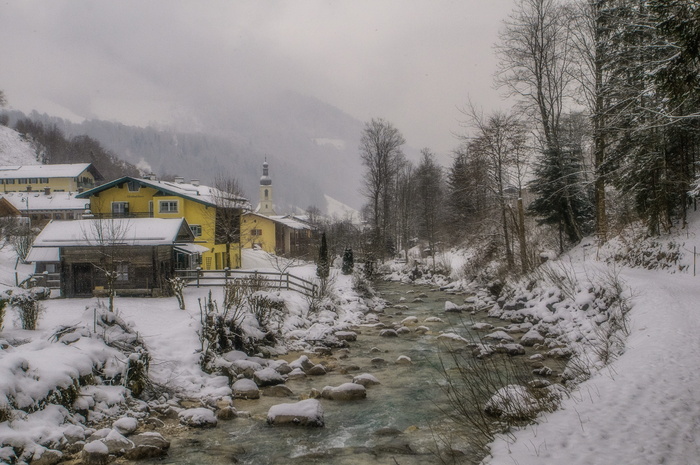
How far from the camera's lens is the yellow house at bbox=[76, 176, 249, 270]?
3162 centimetres

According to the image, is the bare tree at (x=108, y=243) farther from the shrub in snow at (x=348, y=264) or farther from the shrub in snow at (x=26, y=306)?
the shrub in snow at (x=348, y=264)

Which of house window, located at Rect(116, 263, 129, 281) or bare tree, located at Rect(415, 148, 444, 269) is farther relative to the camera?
bare tree, located at Rect(415, 148, 444, 269)

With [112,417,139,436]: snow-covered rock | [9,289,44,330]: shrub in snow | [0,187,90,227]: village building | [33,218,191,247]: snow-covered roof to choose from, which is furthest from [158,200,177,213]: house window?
[0,187,90,227]: village building

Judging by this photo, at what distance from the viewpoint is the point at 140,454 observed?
24.6ft

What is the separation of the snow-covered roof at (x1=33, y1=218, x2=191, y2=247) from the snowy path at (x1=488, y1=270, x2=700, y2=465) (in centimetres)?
1970

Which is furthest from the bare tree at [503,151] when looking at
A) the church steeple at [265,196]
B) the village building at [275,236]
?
the church steeple at [265,196]

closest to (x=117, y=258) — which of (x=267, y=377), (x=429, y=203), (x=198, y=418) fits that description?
(x=267, y=377)

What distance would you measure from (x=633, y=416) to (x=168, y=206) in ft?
103

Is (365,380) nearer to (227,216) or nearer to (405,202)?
(227,216)

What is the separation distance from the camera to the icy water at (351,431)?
738 cm

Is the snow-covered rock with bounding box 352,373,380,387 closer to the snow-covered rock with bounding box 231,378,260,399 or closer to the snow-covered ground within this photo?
the snow-covered rock with bounding box 231,378,260,399

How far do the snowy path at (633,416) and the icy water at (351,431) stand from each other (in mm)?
1405

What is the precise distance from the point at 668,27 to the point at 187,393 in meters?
11.5

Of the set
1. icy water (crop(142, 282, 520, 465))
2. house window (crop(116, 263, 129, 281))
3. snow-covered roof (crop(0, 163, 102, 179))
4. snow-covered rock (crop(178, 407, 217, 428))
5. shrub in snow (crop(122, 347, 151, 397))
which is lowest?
icy water (crop(142, 282, 520, 465))
